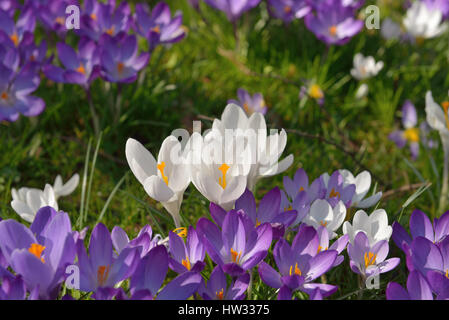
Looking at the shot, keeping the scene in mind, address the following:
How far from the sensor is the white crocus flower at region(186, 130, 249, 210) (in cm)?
136

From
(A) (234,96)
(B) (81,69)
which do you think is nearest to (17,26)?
(B) (81,69)

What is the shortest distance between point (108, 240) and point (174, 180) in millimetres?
240

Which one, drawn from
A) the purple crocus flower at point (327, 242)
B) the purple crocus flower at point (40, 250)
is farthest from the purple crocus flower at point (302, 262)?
the purple crocus flower at point (40, 250)

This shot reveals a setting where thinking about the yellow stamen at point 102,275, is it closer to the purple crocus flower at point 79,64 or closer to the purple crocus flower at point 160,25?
the purple crocus flower at point 79,64

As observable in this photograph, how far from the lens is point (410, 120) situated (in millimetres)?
2760

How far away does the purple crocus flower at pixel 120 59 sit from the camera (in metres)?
2.18

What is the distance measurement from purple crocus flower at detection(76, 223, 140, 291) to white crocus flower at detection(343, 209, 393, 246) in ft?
1.94

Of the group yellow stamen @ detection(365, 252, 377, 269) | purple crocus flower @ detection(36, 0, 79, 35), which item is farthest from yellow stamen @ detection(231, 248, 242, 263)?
purple crocus flower @ detection(36, 0, 79, 35)

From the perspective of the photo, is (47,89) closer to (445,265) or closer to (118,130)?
(118,130)

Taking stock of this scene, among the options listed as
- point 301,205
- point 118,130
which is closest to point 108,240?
point 301,205

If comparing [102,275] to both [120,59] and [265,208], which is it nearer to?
[265,208]

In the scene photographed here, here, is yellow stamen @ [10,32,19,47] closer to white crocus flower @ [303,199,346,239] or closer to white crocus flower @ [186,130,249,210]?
white crocus flower @ [186,130,249,210]

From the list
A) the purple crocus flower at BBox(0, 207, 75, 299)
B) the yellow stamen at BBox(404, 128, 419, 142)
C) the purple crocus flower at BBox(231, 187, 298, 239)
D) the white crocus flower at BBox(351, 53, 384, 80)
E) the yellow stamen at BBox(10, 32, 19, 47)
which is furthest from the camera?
the white crocus flower at BBox(351, 53, 384, 80)

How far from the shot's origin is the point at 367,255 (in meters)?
1.40
